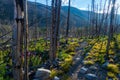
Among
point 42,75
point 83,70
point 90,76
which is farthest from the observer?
point 83,70

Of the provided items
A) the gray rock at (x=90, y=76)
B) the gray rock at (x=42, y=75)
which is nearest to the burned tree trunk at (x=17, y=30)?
the gray rock at (x=42, y=75)

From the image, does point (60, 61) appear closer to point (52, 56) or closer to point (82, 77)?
point (52, 56)

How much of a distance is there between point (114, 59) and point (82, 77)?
6325 millimetres

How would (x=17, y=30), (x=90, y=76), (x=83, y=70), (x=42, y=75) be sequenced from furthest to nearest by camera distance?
(x=83, y=70), (x=90, y=76), (x=42, y=75), (x=17, y=30)

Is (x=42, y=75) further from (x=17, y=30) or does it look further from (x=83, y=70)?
(x=17, y=30)

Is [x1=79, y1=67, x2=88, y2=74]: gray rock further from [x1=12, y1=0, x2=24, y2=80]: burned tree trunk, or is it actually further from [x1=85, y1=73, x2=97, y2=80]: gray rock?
[x1=12, y1=0, x2=24, y2=80]: burned tree trunk

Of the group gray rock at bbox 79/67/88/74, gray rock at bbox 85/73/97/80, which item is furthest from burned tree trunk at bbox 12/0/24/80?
gray rock at bbox 79/67/88/74

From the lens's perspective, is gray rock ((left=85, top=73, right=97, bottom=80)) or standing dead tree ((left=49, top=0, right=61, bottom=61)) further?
standing dead tree ((left=49, top=0, right=61, bottom=61))

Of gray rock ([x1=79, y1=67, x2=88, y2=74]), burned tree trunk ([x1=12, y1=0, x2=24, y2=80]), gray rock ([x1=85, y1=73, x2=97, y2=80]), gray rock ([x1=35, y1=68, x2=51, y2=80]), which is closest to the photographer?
burned tree trunk ([x1=12, y1=0, x2=24, y2=80])

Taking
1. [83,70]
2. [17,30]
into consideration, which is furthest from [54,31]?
[17,30]

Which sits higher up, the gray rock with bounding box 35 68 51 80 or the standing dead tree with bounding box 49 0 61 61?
the standing dead tree with bounding box 49 0 61 61

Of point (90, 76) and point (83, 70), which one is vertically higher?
point (83, 70)

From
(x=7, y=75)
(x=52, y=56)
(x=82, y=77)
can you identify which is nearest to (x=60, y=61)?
(x=52, y=56)

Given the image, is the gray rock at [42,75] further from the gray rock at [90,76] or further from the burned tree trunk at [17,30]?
the burned tree trunk at [17,30]
